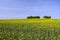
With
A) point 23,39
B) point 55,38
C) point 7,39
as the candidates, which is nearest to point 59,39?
point 55,38

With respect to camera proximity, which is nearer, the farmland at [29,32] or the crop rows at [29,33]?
the crop rows at [29,33]

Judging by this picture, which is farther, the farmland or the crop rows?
the farmland

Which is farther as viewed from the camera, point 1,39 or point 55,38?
point 55,38

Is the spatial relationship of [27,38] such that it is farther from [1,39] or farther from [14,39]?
[1,39]

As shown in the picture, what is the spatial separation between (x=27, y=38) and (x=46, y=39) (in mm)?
1450

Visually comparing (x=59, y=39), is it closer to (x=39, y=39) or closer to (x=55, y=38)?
(x=55, y=38)

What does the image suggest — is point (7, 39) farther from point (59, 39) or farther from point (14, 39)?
point (59, 39)

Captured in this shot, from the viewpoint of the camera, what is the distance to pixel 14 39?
13.5 metres

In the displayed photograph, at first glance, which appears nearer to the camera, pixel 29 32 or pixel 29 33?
pixel 29 33

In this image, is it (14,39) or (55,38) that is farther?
(55,38)

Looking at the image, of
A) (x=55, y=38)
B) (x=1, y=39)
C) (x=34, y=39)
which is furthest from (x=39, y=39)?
(x=1, y=39)

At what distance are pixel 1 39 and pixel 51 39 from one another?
3.77 metres

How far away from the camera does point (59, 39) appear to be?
46.3 feet

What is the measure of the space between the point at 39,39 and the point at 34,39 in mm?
380
